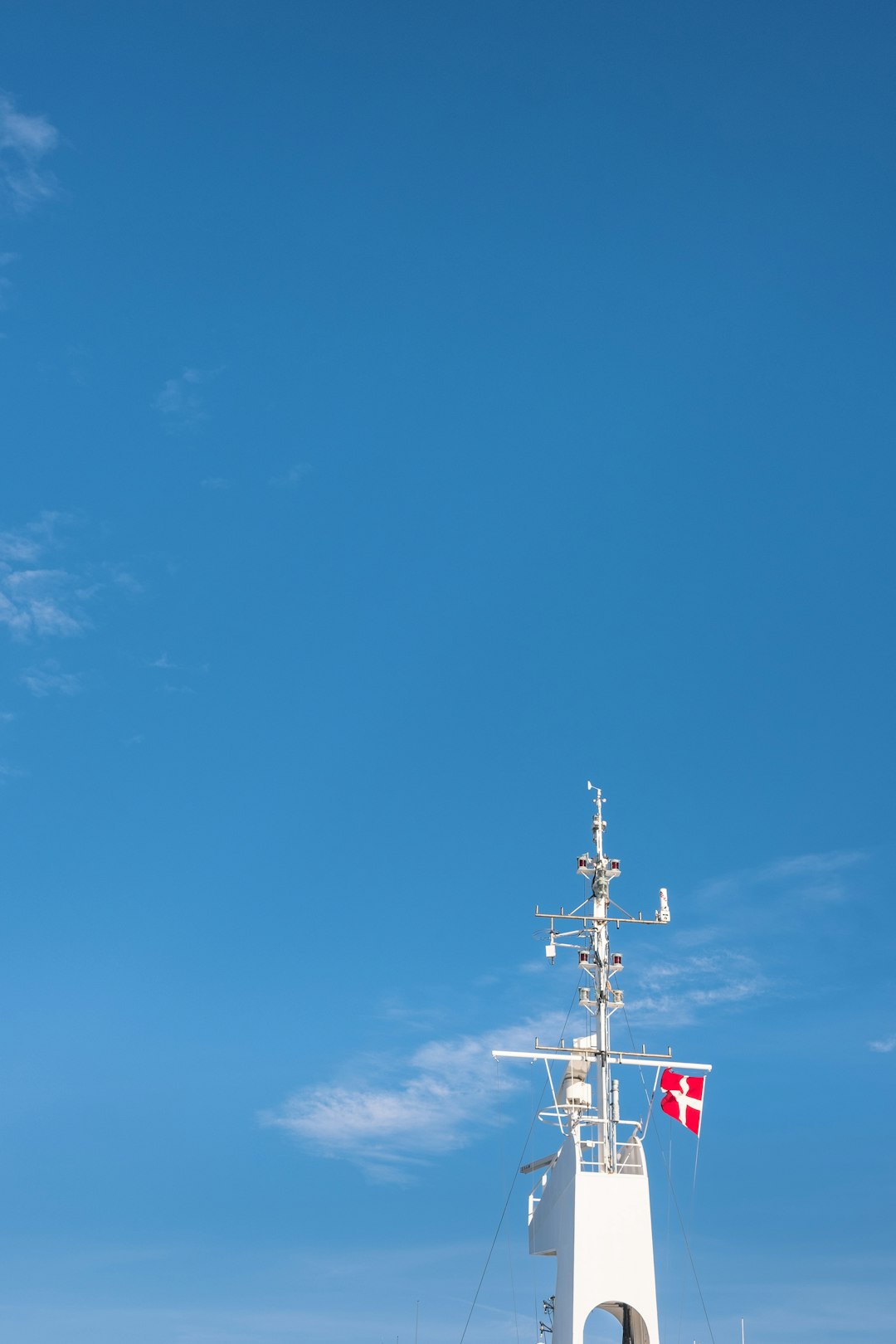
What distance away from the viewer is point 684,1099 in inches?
1537

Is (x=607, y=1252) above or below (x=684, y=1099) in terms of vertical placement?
below

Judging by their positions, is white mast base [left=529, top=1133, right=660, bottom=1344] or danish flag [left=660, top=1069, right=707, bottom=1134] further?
danish flag [left=660, top=1069, right=707, bottom=1134]

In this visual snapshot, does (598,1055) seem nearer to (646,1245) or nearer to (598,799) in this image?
(646,1245)

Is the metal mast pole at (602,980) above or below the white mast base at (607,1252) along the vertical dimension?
above

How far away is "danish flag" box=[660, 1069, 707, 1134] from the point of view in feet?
128

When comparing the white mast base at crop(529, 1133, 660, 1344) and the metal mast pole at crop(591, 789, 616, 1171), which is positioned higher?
the metal mast pole at crop(591, 789, 616, 1171)

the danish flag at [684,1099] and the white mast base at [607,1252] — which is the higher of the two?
the danish flag at [684,1099]

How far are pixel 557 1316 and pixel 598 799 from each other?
49.2 feet

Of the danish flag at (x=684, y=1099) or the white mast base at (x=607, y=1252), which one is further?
the danish flag at (x=684, y=1099)

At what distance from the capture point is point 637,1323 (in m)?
35.4

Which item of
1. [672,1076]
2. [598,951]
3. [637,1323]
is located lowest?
[637,1323]

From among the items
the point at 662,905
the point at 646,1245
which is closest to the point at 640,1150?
the point at 646,1245

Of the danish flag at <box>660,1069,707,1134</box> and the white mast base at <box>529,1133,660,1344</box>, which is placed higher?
the danish flag at <box>660,1069,707,1134</box>

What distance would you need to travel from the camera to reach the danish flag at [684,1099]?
38.9 meters
